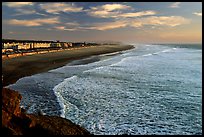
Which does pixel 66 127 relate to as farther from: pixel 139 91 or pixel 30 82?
pixel 30 82

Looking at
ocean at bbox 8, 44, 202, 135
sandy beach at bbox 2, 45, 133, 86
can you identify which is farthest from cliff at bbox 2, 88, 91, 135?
sandy beach at bbox 2, 45, 133, 86

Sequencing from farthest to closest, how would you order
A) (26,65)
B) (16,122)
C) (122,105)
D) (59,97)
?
(26,65) < (59,97) < (122,105) < (16,122)

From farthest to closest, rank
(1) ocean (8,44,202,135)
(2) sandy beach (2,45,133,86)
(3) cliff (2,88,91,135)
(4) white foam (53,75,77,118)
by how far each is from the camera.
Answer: (2) sandy beach (2,45,133,86), (4) white foam (53,75,77,118), (1) ocean (8,44,202,135), (3) cliff (2,88,91,135)

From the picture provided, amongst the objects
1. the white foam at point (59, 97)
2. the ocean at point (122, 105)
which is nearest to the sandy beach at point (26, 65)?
the ocean at point (122, 105)

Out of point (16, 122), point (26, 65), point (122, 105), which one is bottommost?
point (122, 105)

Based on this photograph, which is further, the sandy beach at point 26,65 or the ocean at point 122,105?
the sandy beach at point 26,65

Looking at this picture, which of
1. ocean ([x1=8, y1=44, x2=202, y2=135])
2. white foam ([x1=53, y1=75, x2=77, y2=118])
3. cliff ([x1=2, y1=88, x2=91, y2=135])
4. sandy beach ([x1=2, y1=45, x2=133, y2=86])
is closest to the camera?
cliff ([x1=2, y1=88, x2=91, y2=135])

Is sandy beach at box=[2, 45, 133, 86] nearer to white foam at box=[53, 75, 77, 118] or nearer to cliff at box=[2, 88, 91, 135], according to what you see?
white foam at box=[53, 75, 77, 118]

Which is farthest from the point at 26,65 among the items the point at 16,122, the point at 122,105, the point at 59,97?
the point at 16,122

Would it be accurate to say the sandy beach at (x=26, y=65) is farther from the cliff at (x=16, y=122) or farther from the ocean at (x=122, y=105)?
the cliff at (x=16, y=122)

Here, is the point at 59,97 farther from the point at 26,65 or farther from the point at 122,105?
the point at 26,65

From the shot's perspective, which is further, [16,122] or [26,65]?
[26,65]
